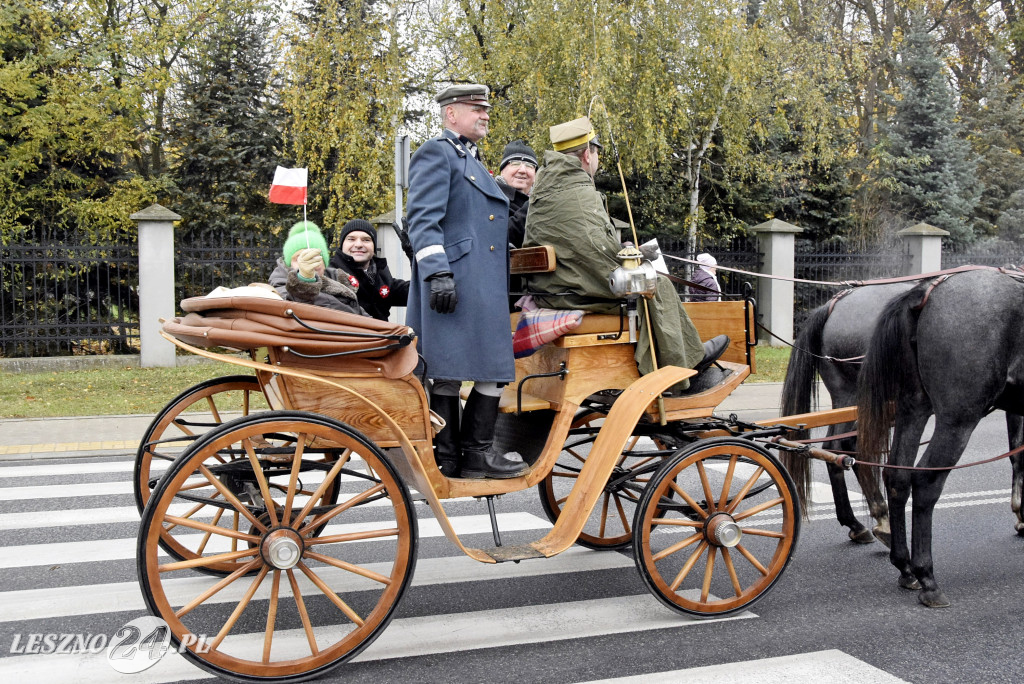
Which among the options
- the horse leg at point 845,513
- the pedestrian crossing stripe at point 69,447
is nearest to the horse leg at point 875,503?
the horse leg at point 845,513

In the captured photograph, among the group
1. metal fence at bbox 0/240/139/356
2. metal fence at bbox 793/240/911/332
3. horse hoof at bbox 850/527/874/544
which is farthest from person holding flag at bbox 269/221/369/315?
metal fence at bbox 793/240/911/332

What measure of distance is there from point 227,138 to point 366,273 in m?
15.8

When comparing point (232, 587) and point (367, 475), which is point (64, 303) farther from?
point (367, 475)

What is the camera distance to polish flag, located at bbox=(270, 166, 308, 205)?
256 inches

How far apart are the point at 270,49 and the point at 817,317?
18832 mm

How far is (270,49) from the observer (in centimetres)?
2175

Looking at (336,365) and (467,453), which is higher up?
(336,365)

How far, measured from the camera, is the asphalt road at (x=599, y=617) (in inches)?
144

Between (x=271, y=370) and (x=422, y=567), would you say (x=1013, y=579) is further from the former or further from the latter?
(x=271, y=370)

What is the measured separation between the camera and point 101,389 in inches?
464

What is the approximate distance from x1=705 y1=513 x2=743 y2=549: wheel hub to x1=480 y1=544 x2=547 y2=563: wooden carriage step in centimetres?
80

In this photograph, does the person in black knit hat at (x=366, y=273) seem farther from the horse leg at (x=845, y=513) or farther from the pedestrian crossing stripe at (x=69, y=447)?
the pedestrian crossing stripe at (x=69, y=447)

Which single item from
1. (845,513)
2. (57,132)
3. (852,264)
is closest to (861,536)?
(845,513)

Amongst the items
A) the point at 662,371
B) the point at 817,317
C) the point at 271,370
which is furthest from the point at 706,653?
the point at 817,317
